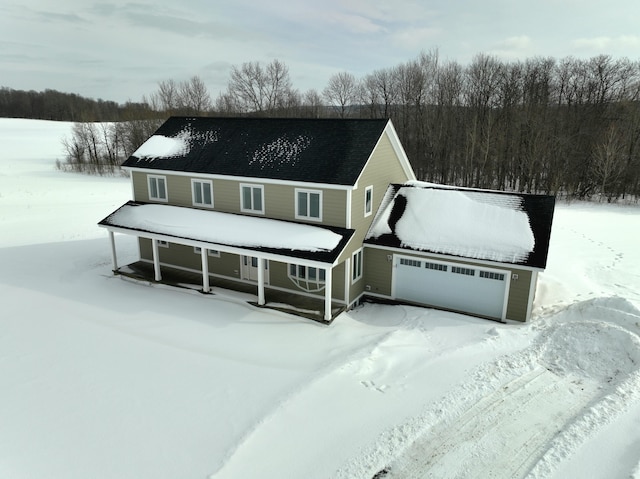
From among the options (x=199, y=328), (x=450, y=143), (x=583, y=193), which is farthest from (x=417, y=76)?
(x=199, y=328)

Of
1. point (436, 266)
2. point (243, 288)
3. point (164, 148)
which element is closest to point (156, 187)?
point (164, 148)

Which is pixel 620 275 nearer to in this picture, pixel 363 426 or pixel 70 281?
pixel 363 426

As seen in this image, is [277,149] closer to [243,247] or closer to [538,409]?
[243,247]

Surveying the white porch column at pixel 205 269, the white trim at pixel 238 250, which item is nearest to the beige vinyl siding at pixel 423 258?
the white trim at pixel 238 250

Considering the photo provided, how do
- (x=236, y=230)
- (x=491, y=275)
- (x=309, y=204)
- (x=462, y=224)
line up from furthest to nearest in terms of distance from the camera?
(x=236, y=230)
(x=462, y=224)
(x=309, y=204)
(x=491, y=275)

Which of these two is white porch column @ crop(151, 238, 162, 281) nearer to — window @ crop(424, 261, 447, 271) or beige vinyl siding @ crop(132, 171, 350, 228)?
beige vinyl siding @ crop(132, 171, 350, 228)
